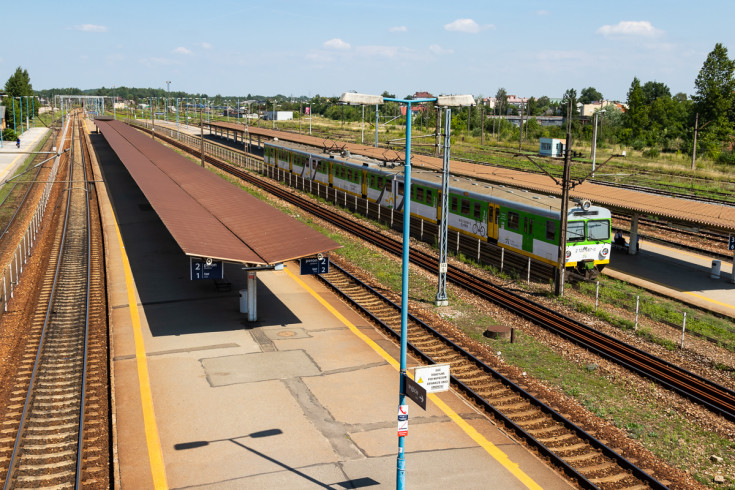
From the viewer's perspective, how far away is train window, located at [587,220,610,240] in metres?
25.4

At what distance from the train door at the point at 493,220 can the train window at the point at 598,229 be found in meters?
4.05

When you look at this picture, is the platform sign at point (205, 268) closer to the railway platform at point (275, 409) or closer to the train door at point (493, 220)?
the railway platform at point (275, 409)

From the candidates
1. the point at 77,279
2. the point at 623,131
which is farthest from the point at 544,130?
the point at 77,279

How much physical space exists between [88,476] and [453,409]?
7.44 meters

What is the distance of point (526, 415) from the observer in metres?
14.6

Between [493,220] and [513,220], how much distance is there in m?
1.47

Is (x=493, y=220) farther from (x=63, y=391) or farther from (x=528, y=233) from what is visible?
(x=63, y=391)

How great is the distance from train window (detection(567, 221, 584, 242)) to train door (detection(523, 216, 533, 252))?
65.5 inches

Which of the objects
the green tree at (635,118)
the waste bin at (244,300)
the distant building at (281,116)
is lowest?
the waste bin at (244,300)

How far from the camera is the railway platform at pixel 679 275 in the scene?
2464 cm

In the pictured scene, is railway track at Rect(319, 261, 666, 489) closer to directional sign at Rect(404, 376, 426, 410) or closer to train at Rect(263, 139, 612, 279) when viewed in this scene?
directional sign at Rect(404, 376, 426, 410)

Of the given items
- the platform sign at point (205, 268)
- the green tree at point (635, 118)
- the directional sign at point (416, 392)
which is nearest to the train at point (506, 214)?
the platform sign at point (205, 268)

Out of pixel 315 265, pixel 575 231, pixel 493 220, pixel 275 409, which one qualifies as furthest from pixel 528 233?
pixel 275 409

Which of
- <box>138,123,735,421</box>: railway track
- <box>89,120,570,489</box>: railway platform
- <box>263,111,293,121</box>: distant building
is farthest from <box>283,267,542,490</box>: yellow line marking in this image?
<box>263,111,293,121</box>: distant building
